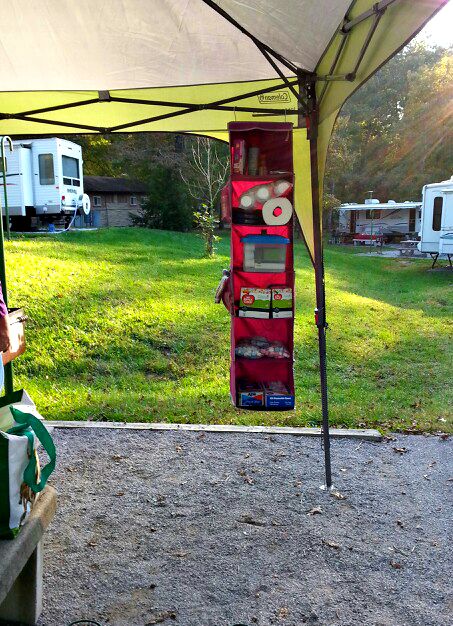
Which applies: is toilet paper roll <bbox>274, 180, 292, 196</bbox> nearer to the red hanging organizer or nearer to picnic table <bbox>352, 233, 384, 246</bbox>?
the red hanging organizer

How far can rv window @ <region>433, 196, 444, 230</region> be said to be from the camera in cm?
1839

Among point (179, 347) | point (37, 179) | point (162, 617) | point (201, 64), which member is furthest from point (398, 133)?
point (162, 617)

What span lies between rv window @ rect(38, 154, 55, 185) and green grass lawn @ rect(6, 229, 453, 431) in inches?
155

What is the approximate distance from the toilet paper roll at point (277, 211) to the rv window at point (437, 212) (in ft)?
52.7

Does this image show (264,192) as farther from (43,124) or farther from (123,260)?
(123,260)

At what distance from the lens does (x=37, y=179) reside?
17.6 m

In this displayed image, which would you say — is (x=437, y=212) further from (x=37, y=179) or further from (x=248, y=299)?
(x=248, y=299)

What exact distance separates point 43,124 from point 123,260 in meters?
8.58

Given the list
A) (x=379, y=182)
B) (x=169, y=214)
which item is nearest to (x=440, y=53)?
(x=379, y=182)

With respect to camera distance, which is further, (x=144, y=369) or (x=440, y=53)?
(x=440, y=53)

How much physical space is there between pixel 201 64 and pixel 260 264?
155 centimetres

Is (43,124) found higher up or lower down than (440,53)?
lower down

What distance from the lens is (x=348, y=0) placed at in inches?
112

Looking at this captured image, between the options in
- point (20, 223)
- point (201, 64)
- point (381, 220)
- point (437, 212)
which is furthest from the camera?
point (381, 220)
